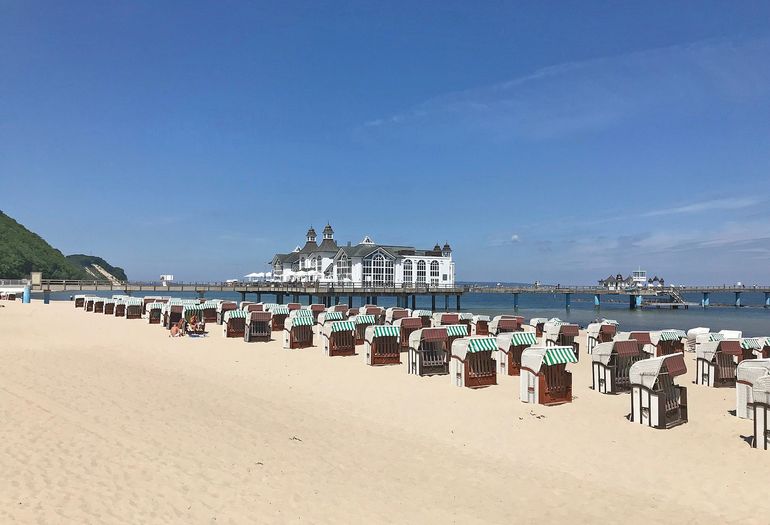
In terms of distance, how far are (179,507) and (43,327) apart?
2452cm

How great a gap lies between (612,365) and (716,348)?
12.8ft

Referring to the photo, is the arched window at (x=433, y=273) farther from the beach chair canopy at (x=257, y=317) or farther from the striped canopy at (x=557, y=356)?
the striped canopy at (x=557, y=356)

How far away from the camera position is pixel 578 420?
1129cm

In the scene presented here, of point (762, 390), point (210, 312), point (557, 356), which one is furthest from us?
point (210, 312)

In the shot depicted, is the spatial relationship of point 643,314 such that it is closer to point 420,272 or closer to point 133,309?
point 420,272

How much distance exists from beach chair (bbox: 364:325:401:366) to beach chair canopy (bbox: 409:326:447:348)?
1.69 metres

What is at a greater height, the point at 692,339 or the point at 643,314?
the point at 692,339

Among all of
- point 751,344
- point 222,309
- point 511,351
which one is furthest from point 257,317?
point 751,344

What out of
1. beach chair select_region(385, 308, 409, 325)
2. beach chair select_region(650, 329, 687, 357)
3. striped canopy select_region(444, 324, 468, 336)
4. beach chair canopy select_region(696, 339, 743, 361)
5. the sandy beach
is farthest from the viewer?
beach chair select_region(385, 308, 409, 325)

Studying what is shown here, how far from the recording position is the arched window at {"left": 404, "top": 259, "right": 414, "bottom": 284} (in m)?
67.8

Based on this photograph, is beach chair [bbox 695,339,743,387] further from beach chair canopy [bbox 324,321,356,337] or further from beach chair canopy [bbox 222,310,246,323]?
beach chair canopy [bbox 222,310,246,323]

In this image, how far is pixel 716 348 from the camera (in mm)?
15578

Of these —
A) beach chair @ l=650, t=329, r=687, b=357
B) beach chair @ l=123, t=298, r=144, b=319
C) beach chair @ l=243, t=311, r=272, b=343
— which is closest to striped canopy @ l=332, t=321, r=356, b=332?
beach chair @ l=243, t=311, r=272, b=343

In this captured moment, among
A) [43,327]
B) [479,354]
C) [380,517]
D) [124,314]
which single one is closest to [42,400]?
[380,517]
